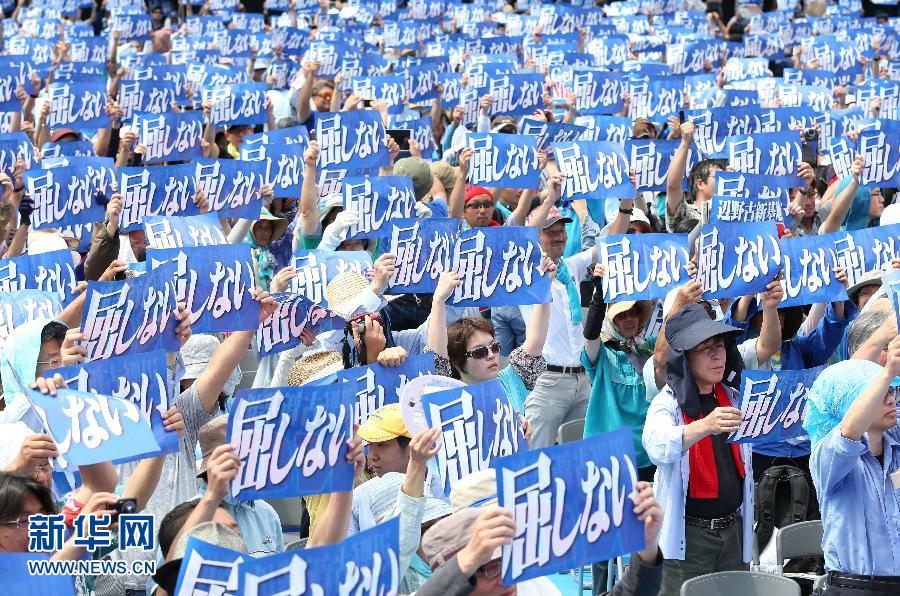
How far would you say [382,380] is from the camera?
21.3ft

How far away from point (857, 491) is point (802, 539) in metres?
1.11

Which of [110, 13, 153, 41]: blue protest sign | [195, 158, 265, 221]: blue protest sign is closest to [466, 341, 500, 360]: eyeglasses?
[195, 158, 265, 221]: blue protest sign

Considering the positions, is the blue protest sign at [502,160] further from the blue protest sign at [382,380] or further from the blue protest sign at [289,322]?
the blue protest sign at [382,380]

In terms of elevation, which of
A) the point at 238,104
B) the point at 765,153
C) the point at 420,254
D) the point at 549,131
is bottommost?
the point at 238,104

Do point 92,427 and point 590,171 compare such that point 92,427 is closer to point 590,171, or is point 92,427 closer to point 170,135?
point 590,171

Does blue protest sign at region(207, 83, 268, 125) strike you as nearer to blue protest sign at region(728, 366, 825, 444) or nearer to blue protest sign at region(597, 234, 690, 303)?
blue protest sign at region(597, 234, 690, 303)

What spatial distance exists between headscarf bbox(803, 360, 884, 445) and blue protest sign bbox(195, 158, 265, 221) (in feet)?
17.1

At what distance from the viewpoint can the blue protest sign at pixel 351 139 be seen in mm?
11133

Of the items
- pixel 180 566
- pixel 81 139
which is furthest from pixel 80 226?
pixel 180 566

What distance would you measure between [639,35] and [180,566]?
16760 millimetres

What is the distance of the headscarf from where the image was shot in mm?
5461

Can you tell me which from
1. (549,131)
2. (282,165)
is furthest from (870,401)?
(549,131)

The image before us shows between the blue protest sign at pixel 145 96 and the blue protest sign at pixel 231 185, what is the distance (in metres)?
3.98

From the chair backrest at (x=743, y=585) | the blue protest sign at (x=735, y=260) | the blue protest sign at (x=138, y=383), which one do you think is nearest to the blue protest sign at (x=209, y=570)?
the blue protest sign at (x=138, y=383)
